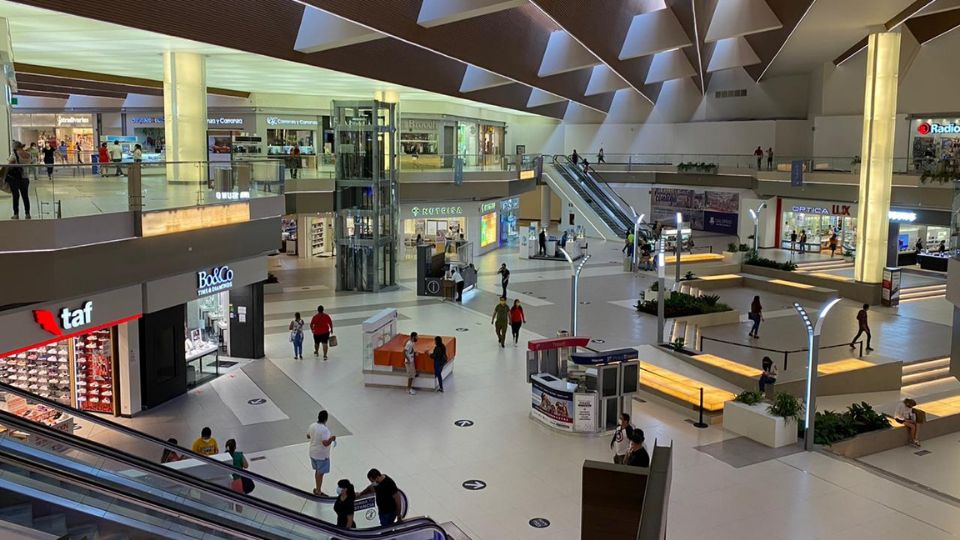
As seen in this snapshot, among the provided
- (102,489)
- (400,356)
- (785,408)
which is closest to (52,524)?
(102,489)

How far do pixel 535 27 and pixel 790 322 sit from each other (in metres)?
12.2

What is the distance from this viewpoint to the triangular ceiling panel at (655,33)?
85.6 ft

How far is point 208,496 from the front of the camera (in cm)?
798

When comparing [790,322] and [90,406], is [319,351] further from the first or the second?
[790,322]

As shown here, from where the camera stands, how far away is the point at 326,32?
19.3m

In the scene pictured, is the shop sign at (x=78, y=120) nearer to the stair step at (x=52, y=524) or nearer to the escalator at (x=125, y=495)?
the escalator at (x=125, y=495)

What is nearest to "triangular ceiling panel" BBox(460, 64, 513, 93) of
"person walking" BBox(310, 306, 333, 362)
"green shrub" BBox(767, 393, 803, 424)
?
"person walking" BBox(310, 306, 333, 362)

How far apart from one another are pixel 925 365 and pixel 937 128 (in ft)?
65.3

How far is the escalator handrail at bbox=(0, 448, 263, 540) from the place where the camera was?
5.78 m

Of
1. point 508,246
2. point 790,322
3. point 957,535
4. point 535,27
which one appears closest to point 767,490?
point 957,535

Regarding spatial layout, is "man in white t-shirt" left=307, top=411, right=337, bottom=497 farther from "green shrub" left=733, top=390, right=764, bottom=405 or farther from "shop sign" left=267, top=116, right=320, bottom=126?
"shop sign" left=267, top=116, right=320, bottom=126

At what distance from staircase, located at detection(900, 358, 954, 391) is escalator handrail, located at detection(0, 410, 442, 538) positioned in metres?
15.3

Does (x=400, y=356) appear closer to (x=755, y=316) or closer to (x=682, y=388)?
(x=682, y=388)

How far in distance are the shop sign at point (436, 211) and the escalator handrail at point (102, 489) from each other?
29.6 metres
